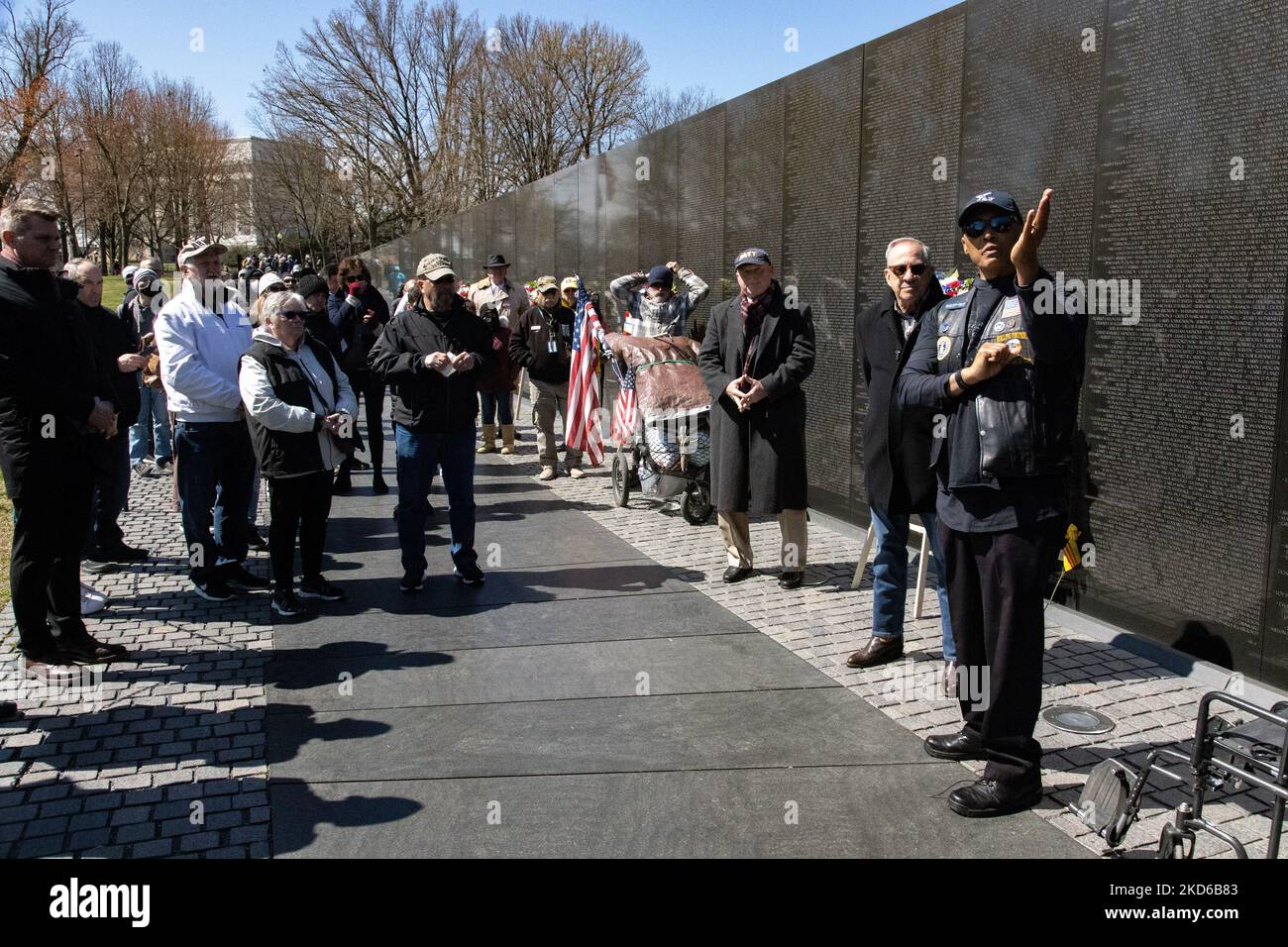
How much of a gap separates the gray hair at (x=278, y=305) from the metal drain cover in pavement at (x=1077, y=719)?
4.69 meters

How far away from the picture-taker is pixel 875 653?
228 inches

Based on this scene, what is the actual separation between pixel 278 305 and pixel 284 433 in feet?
2.48

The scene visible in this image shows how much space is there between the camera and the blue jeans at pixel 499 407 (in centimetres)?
1297

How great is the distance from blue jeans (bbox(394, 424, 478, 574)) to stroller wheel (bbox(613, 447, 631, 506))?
2.86m

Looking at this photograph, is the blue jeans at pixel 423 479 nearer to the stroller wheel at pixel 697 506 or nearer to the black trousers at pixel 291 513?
the black trousers at pixel 291 513

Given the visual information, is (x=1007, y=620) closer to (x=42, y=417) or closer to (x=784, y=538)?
(x=784, y=538)

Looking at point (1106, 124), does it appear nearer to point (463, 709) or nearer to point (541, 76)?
point (463, 709)

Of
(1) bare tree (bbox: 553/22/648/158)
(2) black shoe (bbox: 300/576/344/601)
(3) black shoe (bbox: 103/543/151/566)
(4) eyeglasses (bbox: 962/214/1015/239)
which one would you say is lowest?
(2) black shoe (bbox: 300/576/344/601)

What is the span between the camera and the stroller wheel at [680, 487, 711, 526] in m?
9.29

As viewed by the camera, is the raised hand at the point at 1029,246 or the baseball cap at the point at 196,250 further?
the baseball cap at the point at 196,250

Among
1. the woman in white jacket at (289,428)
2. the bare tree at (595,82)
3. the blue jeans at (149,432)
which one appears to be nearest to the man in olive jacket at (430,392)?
the woman in white jacket at (289,428)

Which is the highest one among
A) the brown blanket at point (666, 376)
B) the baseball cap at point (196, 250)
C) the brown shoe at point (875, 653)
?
the baseball cap at point (196, 250)

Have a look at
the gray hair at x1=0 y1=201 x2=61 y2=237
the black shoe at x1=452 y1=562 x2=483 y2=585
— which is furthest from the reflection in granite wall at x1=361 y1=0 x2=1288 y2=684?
the gray hair at x1=0 y1=201 x2=61 y2=237

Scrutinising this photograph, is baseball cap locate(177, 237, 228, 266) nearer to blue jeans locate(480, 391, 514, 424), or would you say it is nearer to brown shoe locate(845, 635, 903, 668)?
brown shoe locate(845, 635, 903, 668)
